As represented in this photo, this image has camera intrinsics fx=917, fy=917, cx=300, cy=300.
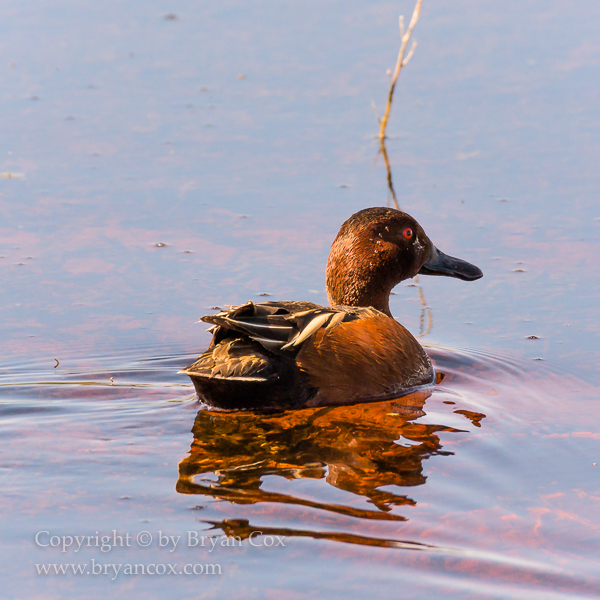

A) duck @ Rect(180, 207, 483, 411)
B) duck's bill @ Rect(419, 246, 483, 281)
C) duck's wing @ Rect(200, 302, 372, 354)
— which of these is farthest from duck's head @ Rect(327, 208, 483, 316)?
duck's wing @ Rect(200, 302, 372, 354)

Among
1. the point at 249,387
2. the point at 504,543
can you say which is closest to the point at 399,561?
the point at 504,543

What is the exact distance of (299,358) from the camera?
229 inches

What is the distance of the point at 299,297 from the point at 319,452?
2235mm

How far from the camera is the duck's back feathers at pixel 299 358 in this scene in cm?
563

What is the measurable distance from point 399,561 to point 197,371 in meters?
1.94

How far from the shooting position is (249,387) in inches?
222

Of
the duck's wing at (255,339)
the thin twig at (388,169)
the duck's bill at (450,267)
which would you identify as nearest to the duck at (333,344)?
the duck's wing at (255,339)

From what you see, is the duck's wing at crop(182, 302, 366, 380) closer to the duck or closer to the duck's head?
the duck

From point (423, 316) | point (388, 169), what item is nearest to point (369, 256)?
point (423, 316)

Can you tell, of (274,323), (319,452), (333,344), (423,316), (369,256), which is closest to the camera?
(319,452)

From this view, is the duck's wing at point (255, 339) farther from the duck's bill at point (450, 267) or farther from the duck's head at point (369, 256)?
the duck's bill at point (450, 267)

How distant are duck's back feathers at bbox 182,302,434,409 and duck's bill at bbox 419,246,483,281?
115 cm

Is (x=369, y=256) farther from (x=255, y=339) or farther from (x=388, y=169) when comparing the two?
(x=388, y=169)

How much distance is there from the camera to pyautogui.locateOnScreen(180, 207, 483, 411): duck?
18.5 ft
